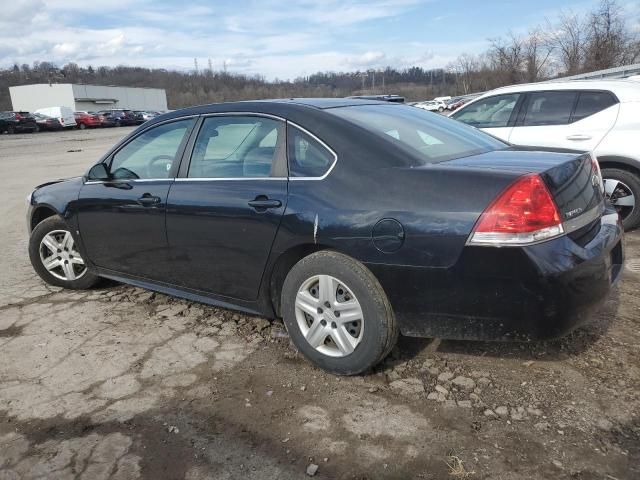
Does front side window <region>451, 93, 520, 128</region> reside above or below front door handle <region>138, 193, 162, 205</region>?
above

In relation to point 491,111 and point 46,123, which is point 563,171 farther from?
point 46,123

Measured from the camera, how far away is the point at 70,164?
1599cm

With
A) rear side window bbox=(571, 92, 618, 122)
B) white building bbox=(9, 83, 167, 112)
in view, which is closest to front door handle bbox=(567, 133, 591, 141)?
rear side window bbox=(571, 92, 618, 122)

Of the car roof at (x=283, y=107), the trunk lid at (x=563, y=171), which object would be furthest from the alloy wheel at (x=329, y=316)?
the car roof at (x=283, y=107)

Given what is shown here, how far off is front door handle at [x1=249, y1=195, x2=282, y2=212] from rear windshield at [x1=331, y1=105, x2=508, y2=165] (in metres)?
0.67

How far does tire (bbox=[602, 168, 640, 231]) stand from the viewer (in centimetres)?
590

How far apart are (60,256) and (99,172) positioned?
103cm

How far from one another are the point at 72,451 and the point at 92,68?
13735 cm

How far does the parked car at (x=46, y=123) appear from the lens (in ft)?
138

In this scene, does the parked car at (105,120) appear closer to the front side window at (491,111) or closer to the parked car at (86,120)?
the parked car at (86,120)

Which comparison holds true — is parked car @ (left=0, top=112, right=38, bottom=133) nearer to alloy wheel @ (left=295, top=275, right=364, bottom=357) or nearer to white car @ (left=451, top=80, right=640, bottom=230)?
white car @ (left=451, top=80, right=640, bottom=230)

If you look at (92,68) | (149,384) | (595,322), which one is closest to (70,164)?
(149,384)

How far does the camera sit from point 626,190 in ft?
19.6

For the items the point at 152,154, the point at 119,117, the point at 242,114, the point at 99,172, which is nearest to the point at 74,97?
the point at 119,117
